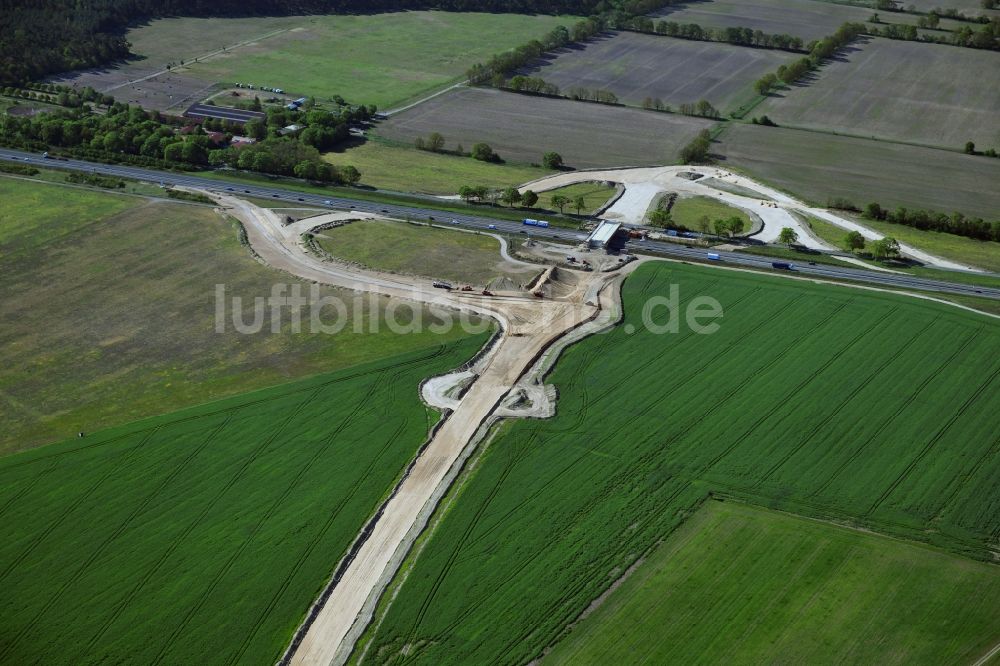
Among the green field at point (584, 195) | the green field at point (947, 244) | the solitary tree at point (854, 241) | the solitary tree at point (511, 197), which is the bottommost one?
the green field at point (947, 244)

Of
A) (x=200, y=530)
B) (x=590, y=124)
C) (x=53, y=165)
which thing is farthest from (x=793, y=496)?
(x=53, y=165)

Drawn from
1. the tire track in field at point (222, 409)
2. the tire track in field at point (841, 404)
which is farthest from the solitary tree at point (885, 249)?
the tire track in field at point (222, 409)

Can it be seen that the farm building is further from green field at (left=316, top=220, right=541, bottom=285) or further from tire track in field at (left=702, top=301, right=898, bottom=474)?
tire track in field at (left=702, top=301, right=898, bottom=474)

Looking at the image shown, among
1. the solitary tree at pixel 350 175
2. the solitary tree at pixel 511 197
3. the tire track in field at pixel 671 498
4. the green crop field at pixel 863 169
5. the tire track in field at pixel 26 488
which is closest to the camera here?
the tire track in field at pixel 671 498

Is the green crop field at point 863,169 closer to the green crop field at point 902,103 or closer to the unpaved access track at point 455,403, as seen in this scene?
the green crop field at point 902,103

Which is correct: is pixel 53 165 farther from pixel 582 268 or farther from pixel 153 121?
pixel 582 268

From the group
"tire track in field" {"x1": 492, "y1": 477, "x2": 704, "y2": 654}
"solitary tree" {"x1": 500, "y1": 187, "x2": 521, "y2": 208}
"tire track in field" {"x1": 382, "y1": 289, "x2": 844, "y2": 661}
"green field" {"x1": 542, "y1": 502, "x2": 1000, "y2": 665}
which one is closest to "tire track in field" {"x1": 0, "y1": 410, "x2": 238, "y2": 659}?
"tire track in field" {"x1": 382, "y1": 289, "x2": 844, "y2": 661}
